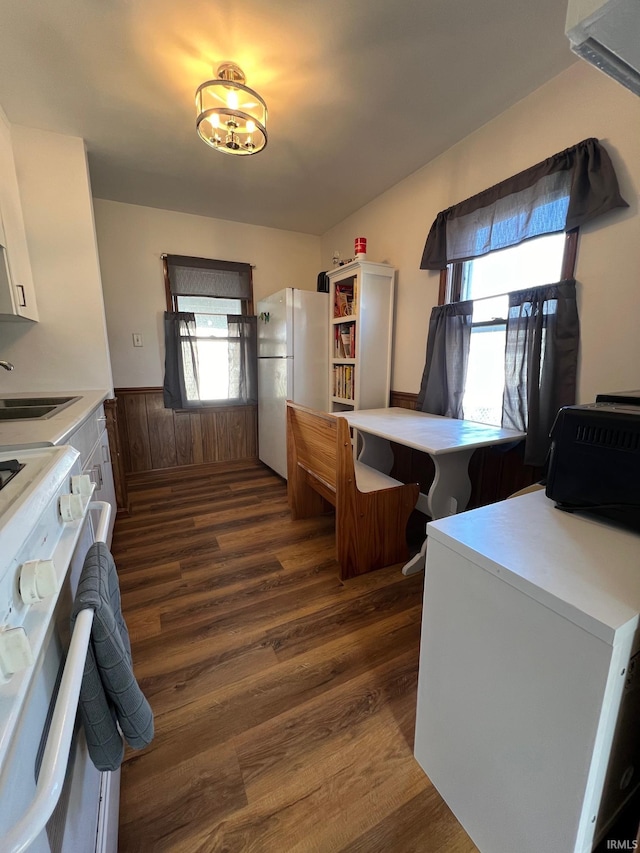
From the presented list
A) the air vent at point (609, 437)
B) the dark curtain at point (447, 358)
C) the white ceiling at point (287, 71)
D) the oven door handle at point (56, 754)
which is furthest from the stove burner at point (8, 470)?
the dark curtain at point (447, 358)

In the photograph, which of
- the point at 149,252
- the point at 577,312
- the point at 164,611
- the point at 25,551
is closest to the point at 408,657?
the point at 164,611

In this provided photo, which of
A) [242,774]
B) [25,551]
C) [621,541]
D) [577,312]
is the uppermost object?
[577,312]

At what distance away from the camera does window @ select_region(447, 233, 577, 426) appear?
1.76m

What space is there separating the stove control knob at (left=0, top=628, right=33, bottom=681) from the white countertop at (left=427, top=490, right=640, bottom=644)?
2.55ft

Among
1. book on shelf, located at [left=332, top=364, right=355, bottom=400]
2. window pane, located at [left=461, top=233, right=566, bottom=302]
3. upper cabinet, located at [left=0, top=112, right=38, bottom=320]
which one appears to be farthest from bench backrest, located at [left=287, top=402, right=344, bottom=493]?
upper cabinet, located at [left=0, top=112, right=38, bottom=320]

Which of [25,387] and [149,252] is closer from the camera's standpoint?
[25,387]

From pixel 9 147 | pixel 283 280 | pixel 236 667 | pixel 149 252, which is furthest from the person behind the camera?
pixel 283 280

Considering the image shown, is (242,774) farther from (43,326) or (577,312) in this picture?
(43,326)

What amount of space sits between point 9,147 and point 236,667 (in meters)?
3.01

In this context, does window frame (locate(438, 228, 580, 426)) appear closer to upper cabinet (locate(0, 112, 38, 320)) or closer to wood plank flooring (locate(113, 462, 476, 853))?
wood plank flooring (locate(113, 462, 476, 853))

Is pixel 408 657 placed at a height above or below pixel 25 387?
below

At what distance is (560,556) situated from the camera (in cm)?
76

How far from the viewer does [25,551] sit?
19.4 inches

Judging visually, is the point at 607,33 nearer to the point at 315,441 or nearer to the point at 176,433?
the point at 315,441
